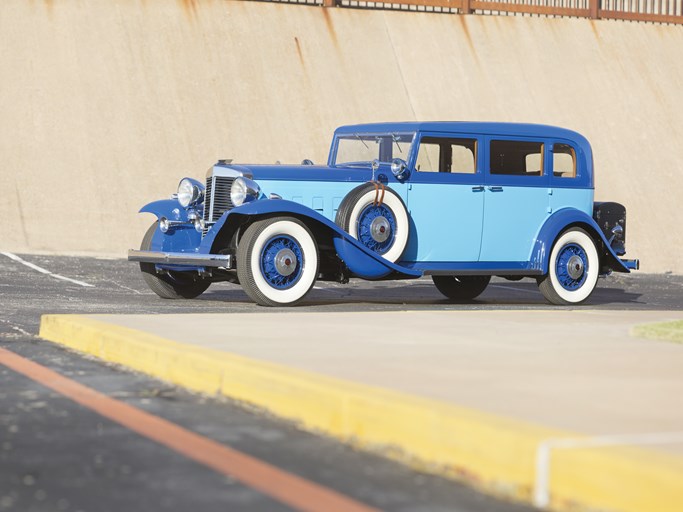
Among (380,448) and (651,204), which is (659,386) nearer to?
(380,448)

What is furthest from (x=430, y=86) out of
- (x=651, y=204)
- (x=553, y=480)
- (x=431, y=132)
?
(x=553, y=480)

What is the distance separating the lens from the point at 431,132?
42.4 feet

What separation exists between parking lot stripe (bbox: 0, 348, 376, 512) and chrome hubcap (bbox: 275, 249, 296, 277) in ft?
17.2

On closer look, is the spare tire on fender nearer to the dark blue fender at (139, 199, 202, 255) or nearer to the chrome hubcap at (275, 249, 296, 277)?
the chrome hubcap at (275, 249, 296, 277)

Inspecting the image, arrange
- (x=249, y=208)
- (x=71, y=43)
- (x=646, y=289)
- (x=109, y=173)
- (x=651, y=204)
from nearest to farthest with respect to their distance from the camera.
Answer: (x=249, y=208), (x=646, y=289), (x=109, y=173), (x=71, y=43), (x=651, y=204)

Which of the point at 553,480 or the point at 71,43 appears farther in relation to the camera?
the point at 71,43

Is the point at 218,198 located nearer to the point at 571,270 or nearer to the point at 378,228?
the point at 378,228

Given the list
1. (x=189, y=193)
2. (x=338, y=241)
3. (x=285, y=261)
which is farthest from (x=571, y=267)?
(x=189, y=193)

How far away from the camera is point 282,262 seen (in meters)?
11.8

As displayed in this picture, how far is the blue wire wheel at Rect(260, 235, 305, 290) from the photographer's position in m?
11.8

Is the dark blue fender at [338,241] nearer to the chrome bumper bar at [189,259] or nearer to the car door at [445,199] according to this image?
the chrome bumper bar at [189,259]

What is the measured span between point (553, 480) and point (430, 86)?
78.4ft

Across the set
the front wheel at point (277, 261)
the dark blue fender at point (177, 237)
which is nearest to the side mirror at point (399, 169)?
the front wheel at point (277, 261)

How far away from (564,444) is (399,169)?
334 inches
